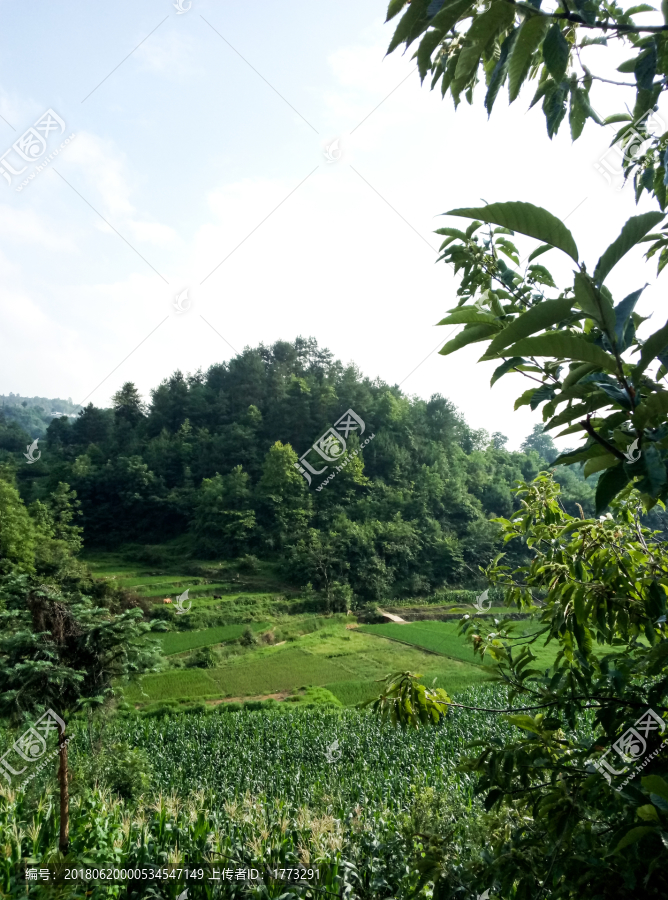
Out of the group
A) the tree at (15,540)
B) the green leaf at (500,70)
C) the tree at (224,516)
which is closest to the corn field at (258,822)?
the green leaf at (500,70)

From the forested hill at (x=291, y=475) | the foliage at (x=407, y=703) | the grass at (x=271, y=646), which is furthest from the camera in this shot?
the forested hill at (x=291, y=475)

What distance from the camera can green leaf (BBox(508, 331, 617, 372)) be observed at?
21.0 inches

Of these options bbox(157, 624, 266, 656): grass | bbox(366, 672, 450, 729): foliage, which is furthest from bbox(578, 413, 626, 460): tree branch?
bbox(157, 624, 266, 656): grass

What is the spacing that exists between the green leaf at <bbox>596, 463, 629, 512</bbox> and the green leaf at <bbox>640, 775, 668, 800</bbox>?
14.1 inches

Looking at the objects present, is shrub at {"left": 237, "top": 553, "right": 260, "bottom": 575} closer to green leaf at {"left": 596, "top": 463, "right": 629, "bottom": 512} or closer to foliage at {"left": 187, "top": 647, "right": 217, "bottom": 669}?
foliage at {"left": 187, "top": 647, "right": 217, "bottom": 669}

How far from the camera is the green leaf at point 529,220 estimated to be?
1.76ft

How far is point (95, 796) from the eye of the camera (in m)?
4.70

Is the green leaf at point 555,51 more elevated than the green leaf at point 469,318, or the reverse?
the green leaf at point 555,51

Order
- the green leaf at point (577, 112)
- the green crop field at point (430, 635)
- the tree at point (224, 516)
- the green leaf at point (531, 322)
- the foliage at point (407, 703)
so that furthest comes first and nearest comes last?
1. the tree at point (224, 516)
2. the green crop field at point (430, 635)
3. the foliage at point (407, 703)
4. the green leaf at point (577, 112)
5. the green leaf at point (531, 322)

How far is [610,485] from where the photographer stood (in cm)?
60

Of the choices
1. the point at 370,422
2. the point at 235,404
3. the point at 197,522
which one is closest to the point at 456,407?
the point at 370,422

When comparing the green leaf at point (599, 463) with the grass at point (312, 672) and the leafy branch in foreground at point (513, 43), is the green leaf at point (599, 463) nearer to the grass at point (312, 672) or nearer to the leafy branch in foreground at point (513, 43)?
the leafy branch in foreground at point (513, 43)

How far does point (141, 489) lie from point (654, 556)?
39.0 meters

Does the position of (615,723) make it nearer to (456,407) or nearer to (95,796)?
(95,796)
